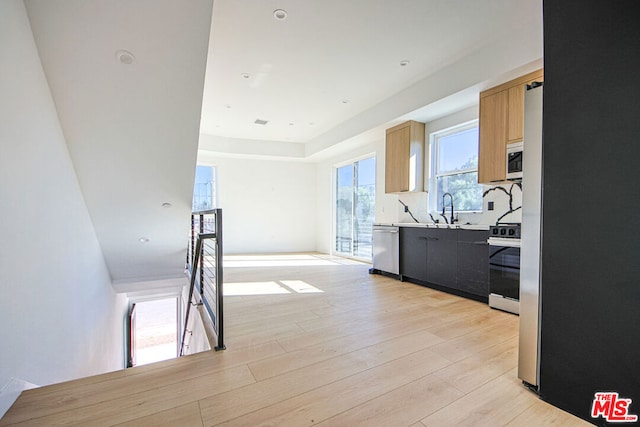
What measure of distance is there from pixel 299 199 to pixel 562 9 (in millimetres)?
6798

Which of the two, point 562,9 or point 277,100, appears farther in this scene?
point 277,100

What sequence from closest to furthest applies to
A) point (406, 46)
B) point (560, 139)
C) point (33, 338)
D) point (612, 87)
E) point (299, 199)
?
point (612, 87)
point (560, 139)
point (33, 338)
point (406, 46)
point (299, 199)

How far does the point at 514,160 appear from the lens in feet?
9.74

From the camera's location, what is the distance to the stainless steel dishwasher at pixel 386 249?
4.26 meters

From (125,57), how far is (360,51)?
2.38 metres

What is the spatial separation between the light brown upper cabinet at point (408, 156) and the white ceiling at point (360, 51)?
26 centimetres

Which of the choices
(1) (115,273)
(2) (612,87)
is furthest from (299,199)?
(2) (612,87)

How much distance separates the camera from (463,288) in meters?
3.31

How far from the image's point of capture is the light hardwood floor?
133 centimetres

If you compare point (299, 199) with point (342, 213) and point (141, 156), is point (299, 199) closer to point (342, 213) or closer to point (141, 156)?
point (342, 213)

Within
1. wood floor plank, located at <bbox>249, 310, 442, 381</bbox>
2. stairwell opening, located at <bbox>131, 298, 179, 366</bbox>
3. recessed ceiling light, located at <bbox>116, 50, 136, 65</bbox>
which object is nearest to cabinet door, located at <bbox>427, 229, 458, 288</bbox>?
wood floor plank, located at <bbox>249, 310, 442, 381</bbox>

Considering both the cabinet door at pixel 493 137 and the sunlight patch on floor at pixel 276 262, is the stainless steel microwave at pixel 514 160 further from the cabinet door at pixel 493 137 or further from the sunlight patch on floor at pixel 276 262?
the sunlight patch on floor at pixel 276 262

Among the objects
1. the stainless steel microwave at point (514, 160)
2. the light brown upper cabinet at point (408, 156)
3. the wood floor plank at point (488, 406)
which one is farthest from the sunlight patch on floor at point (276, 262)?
the wood floor plank at point (488, 406)

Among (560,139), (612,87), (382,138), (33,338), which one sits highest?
(382,138)
